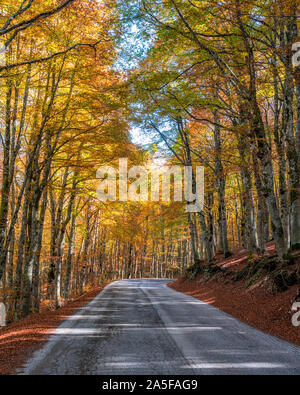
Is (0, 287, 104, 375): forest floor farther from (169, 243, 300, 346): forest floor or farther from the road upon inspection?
(169, 243, 300, 346): forest floor

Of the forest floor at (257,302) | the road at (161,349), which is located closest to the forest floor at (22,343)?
the road at (161,349)

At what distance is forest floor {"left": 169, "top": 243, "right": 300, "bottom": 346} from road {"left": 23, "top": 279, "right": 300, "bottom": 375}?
47cm

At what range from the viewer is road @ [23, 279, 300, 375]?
13.9 feet

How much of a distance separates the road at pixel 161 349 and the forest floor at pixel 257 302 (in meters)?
0.47

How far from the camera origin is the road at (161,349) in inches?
167

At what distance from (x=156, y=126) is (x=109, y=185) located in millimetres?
5301

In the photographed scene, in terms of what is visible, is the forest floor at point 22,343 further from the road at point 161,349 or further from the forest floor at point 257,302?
the forest floor at point 257,302

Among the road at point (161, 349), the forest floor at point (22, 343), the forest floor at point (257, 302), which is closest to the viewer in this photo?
the road at point (161, 349)

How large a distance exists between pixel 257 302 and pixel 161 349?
523 cm

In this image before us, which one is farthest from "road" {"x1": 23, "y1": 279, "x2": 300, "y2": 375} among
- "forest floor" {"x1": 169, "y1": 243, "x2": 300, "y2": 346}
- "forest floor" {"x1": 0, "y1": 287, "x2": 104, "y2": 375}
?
"forest floor" {"x1": 169, "y1": 243, "x2": 300, "y2": 346}

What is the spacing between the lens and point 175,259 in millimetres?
58656

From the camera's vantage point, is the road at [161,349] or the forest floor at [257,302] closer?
the road at [161,349]

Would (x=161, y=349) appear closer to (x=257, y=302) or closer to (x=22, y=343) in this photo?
(x=22, y=343)

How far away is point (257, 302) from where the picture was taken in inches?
360
